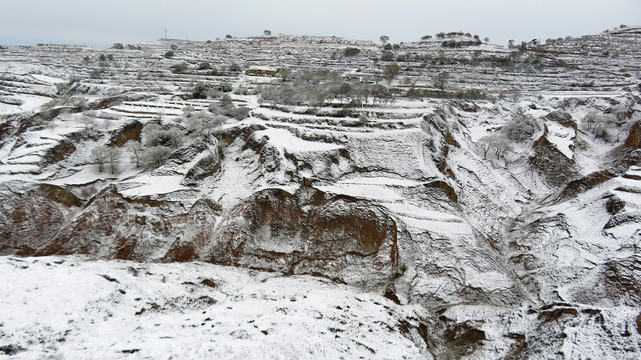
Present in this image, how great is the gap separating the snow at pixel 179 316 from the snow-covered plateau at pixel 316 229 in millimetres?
108

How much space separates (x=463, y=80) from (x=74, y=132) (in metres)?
68.8

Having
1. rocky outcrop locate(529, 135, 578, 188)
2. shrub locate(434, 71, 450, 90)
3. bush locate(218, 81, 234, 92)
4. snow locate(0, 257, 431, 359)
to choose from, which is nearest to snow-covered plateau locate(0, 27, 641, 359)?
snow locate(0, 257, 431, 359)

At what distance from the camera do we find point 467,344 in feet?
53.0

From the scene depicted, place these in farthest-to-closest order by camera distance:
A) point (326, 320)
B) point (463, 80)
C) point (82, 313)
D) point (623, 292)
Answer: point (463, 80) < point (623, 292) < point (326, 320) < point (82, 313)

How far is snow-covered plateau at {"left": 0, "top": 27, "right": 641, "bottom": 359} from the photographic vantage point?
44.9 ft

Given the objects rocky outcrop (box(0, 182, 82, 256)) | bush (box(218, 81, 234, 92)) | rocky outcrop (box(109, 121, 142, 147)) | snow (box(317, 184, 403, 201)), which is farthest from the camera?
bush (box(218, 81, 234, 92))

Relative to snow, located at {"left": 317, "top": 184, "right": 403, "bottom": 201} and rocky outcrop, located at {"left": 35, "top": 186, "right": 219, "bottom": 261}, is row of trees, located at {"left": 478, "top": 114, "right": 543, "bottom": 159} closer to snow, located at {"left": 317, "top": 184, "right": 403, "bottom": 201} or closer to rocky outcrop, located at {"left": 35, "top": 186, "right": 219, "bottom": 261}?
snow, located at {"left": 317, "top": 184, "right": 403, "bottom": 201}

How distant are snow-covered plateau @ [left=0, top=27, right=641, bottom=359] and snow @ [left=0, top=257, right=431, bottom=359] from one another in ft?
0.35

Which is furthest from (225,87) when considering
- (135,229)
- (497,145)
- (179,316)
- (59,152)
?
(179,316)

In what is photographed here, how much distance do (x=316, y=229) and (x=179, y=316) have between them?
1113 cm

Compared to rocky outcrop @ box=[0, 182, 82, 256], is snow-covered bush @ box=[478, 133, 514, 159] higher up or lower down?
higher up

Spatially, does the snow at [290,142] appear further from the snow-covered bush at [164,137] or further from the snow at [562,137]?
the snow at [562,137]

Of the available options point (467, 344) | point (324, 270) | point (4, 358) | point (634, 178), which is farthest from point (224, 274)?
point (634, 178)

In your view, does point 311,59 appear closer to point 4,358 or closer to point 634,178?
point 634,178
